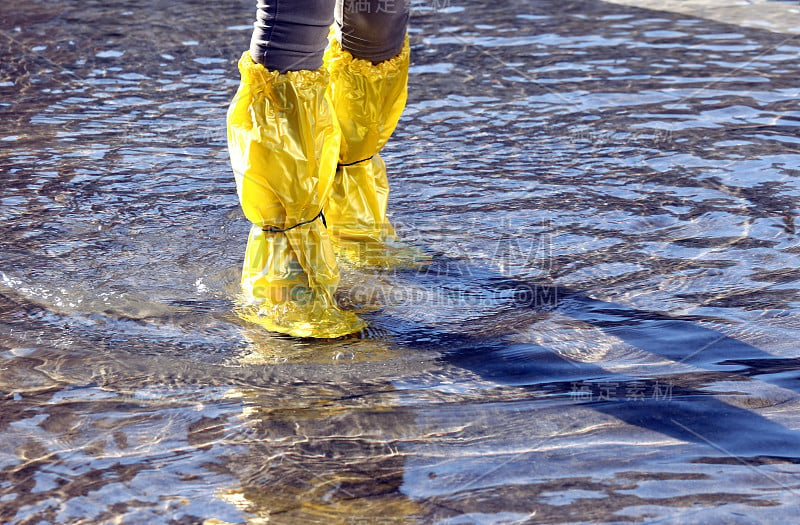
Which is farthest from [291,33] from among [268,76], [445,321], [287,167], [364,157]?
[445,321]

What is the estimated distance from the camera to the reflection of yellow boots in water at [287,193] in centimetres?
219

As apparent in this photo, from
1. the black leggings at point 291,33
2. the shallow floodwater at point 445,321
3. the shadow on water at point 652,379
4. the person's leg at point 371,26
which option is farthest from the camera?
the person's leg at point 371,26

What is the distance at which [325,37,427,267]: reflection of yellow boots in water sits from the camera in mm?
2607

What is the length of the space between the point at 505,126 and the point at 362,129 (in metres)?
1.19

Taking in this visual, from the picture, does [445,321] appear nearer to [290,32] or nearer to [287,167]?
[287,167]

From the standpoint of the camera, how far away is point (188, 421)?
1.86 meters

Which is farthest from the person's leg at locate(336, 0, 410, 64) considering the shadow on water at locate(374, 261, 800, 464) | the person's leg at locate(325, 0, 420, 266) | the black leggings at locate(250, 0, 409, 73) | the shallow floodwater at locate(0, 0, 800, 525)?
the shadow on water at locate(374, 261, 800, 464)

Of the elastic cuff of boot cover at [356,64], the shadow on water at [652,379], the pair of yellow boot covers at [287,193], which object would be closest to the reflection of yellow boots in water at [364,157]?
the elastic cuff of boot cover at [356,64]

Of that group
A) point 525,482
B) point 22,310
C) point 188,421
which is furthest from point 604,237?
point 22,310

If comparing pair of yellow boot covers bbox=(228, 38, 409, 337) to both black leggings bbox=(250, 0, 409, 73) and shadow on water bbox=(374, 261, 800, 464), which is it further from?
shadow on water bbox=(374, 261, 800, 464)

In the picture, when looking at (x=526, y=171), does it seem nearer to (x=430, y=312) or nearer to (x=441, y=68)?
(x=430, y=312)

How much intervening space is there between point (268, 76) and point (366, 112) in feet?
1.65

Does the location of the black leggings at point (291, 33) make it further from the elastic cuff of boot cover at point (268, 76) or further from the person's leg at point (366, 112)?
the person's leg at point (366, 112)

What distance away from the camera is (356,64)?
2590 mm
